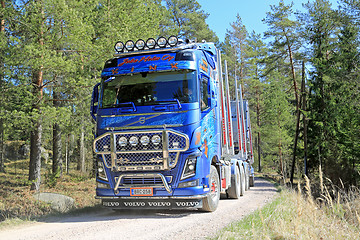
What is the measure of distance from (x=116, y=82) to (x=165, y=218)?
11.2 feet

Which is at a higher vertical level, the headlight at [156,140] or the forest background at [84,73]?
the forest background at [84,73]

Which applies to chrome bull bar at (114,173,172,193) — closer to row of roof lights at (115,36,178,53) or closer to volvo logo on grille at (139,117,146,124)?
volvo logo on grille at (139,117,146,124)

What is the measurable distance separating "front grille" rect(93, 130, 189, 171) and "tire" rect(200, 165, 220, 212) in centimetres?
130

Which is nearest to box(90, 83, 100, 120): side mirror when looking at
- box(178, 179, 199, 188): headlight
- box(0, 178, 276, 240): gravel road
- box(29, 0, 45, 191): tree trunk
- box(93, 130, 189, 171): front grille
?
box(93, 130, 189, 171): front grille

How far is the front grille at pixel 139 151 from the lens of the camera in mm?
7039

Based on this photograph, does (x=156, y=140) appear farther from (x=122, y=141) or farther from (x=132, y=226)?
(x=132, y=226)

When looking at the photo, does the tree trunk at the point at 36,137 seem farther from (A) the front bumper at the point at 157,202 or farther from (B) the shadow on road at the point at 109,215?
(A) the front bumper at the point at 157,202

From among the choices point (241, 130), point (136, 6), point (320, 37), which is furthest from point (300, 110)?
point (136, 6)

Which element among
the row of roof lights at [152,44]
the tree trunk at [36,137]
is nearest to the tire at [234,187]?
the row of roof lights at [152,44]

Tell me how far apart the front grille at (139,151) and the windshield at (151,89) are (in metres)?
0.78

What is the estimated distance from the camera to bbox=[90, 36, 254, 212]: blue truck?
23.3ft

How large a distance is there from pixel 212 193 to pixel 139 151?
7.09 feet

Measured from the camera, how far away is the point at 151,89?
7.58 meters

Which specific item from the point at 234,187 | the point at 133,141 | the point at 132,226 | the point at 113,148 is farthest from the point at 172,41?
the point at 234,187
